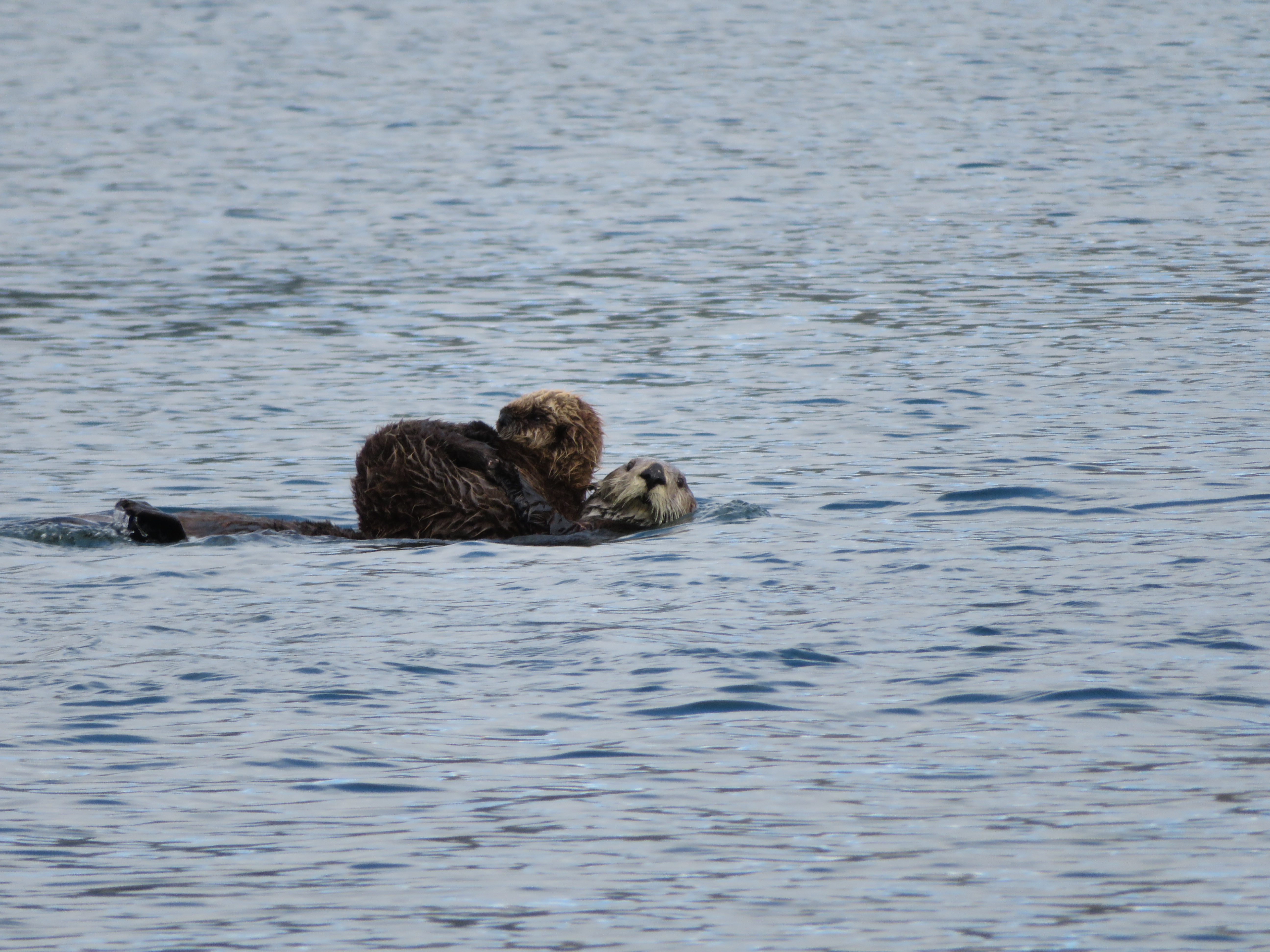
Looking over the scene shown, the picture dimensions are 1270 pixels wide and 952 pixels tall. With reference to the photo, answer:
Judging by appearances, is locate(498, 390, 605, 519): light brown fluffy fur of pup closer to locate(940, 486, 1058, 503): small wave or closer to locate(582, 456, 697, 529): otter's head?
locate(582, 456, 697, 529): otter's head

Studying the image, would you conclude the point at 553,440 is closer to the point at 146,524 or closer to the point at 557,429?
the point at 557,429

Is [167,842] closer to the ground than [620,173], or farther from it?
closer to the ground

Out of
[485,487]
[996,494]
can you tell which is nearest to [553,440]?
[485,487]

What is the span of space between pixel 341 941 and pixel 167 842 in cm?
71

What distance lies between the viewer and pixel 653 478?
7289 mm

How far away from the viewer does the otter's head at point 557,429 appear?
7.14 metres

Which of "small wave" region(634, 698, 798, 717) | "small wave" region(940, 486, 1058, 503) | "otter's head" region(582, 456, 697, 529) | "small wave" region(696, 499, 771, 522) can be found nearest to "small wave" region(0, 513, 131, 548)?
"otter's head" region(582, 456, 697, 529)

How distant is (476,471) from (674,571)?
2.98 ft

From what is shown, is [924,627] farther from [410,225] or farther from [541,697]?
[410,225]

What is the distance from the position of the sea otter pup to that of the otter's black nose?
0.82 ft

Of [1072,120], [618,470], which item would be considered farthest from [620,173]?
[618,470]

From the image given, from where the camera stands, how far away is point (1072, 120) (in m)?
22.1

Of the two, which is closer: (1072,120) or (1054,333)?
(1054,333)

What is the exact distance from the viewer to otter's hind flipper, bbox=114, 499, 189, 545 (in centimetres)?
684
